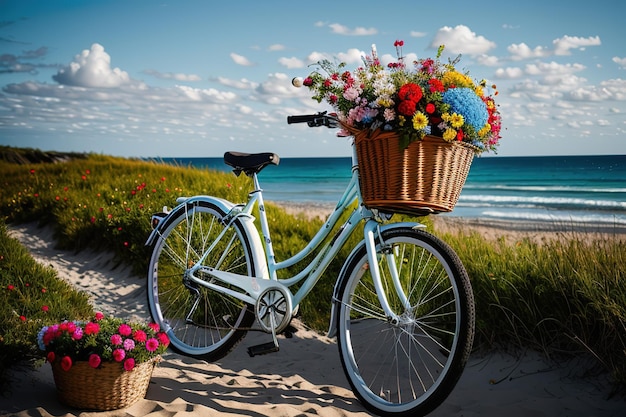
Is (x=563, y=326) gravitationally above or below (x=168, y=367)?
above

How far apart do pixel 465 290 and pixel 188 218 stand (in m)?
2.57

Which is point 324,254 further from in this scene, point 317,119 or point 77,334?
point 77,334

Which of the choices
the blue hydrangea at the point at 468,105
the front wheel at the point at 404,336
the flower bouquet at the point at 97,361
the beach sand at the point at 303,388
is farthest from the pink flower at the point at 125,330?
the blue hydrangea at the point at 468,105

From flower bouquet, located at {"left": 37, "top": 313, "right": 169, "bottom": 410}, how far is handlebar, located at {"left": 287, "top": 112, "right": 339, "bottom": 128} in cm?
154

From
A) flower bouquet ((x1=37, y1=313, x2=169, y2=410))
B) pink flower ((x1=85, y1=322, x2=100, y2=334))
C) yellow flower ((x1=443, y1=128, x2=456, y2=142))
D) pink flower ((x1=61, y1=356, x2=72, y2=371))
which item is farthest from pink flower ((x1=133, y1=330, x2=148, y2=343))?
yellow flower ((x1=443, y1=128, x2=456, y2=142))

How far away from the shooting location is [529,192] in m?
27.0

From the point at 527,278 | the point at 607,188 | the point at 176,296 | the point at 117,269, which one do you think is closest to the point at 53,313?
the point at 176,296

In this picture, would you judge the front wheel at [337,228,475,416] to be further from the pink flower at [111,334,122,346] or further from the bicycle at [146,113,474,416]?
the pink flower at [111,334,122,346]

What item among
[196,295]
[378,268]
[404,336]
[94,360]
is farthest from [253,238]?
[404,336]

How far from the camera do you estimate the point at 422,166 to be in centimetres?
309

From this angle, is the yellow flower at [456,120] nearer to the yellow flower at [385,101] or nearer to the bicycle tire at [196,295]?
the yellow flower at [385,101]

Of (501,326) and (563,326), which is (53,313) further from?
(563,326)

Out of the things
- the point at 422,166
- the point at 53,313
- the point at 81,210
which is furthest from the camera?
the point at 81,210

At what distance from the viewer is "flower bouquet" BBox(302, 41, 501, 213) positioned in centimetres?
308
